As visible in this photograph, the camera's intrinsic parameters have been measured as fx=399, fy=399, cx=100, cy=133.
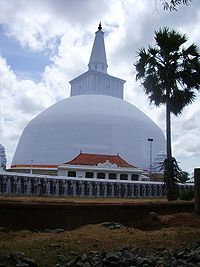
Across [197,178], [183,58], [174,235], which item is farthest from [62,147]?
[174,235]

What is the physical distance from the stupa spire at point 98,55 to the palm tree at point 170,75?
33912mm

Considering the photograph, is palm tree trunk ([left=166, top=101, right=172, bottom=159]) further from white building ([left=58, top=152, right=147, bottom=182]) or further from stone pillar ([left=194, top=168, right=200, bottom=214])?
white building ([left=58, top=152, right=147, bottom=182])

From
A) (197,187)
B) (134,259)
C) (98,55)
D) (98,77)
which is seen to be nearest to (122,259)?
(134,259)

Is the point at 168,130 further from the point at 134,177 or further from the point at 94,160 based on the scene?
the point at 134,177

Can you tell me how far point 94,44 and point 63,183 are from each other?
96.2 ft

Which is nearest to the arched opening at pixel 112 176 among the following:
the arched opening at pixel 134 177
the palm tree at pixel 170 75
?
the arched opening at pixel 134 177

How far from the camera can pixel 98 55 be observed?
2142 inches

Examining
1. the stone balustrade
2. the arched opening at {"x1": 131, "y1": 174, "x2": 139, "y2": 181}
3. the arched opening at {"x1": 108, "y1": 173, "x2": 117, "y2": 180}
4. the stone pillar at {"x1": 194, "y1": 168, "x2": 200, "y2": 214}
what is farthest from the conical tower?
the stone pillar at {"x1": 194, "y1": 168, "x2": 200, "y2": 214}

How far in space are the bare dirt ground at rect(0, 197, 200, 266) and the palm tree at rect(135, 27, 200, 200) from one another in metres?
9.87

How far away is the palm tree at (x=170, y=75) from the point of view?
19938 mm

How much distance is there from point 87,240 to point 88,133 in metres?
36.6

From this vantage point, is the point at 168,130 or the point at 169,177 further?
the point at 168,130

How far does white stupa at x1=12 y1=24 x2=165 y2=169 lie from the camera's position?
143ft

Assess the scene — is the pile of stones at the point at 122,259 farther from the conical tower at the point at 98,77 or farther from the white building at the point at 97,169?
the conical tower at the point at 98,77
